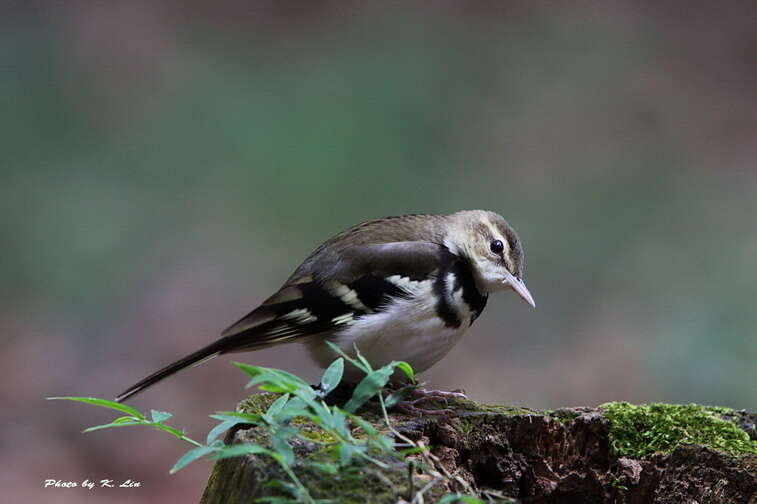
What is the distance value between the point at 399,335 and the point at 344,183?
4.47m

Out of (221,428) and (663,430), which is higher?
(663,430)

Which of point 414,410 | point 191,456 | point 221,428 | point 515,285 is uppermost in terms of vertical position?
point 515,285

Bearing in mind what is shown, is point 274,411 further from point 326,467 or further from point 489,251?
point 489,251

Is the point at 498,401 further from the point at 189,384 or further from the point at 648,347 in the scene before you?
the point at 189,384

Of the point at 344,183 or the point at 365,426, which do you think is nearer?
the point at 365,426

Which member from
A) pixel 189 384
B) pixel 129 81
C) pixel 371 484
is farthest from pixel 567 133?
pixel 371 484

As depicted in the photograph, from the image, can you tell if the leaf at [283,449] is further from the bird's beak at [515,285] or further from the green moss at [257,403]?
the bird's beak at [515,285]

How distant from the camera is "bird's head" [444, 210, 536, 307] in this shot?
3592 millimetres

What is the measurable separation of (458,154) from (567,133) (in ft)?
4.11

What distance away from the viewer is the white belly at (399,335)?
3.28 m

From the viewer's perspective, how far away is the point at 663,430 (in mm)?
3074

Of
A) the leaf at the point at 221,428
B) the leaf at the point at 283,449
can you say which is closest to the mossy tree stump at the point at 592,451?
the leaf at the point at 221,428

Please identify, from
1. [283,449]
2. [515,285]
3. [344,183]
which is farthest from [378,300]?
[344,183]

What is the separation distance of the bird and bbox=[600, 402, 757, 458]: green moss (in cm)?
65
